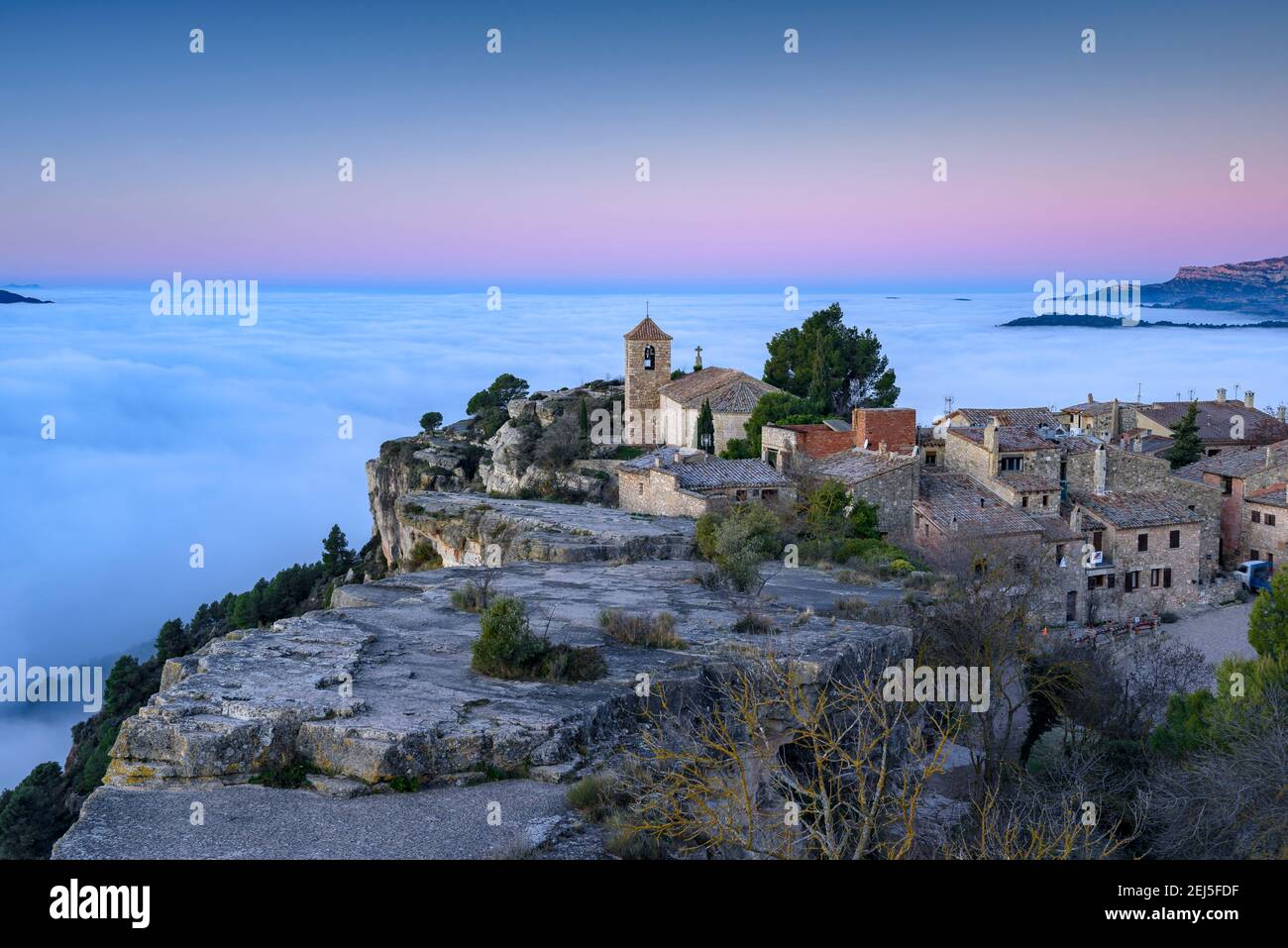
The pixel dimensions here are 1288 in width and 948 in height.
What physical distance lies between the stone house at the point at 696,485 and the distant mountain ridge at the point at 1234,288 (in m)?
25.6

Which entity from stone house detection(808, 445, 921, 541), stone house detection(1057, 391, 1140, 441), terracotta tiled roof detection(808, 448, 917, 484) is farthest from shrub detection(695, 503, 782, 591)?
stone house detection(1057, 391, 1140, 441)

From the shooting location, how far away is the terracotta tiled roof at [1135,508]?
32094 mm

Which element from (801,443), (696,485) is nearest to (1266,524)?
(801,443)

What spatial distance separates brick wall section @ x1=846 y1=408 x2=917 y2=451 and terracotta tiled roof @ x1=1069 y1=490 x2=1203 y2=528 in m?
5.27

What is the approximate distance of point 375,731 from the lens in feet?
32.1

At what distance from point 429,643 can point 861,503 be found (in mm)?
15770

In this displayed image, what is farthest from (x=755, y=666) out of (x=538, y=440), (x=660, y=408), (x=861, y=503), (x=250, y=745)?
(x=660, y=408)

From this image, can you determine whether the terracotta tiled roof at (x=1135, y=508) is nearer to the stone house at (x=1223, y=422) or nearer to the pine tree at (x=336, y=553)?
the stone house at (x=1223, y=422)

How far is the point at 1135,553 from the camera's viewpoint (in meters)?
32.2

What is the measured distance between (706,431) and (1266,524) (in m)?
17.5

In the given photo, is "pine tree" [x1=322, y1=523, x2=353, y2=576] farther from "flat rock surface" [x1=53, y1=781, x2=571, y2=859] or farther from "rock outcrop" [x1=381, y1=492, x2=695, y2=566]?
"flat rock surface" [x1=53, y1=781, x2=571, y2=859]

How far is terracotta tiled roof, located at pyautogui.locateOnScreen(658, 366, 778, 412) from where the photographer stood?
38.5 meters
